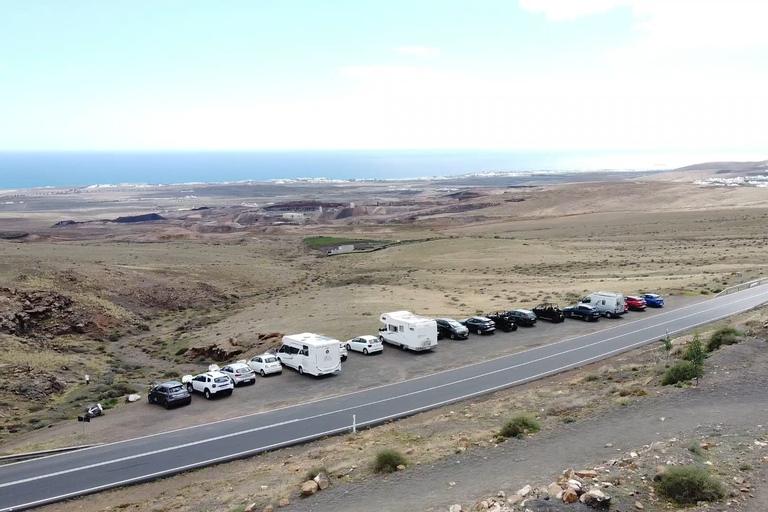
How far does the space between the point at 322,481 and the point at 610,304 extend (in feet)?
87.7

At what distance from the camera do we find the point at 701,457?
41.5 ft

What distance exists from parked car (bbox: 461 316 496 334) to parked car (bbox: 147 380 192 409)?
15726mm

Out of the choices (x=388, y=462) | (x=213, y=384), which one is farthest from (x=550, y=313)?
(x=388, y=462)

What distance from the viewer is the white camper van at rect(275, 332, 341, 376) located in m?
26.8

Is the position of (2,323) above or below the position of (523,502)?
below

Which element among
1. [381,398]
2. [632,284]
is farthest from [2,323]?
[632,284]

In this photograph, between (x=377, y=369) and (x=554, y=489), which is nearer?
(x=554, y=489)

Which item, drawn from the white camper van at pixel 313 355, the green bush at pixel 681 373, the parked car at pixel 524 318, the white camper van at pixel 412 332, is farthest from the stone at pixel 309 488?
the parked car at pixel 524 318

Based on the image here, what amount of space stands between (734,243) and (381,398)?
57515 mm

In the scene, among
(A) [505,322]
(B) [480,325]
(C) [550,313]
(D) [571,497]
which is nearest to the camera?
(D) [571,497]

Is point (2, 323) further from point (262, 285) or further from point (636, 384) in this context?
point (636, 384)

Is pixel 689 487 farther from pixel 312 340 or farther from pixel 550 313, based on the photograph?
pixel 550 313

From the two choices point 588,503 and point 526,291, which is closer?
point 588,503

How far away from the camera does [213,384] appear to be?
2483 cm
